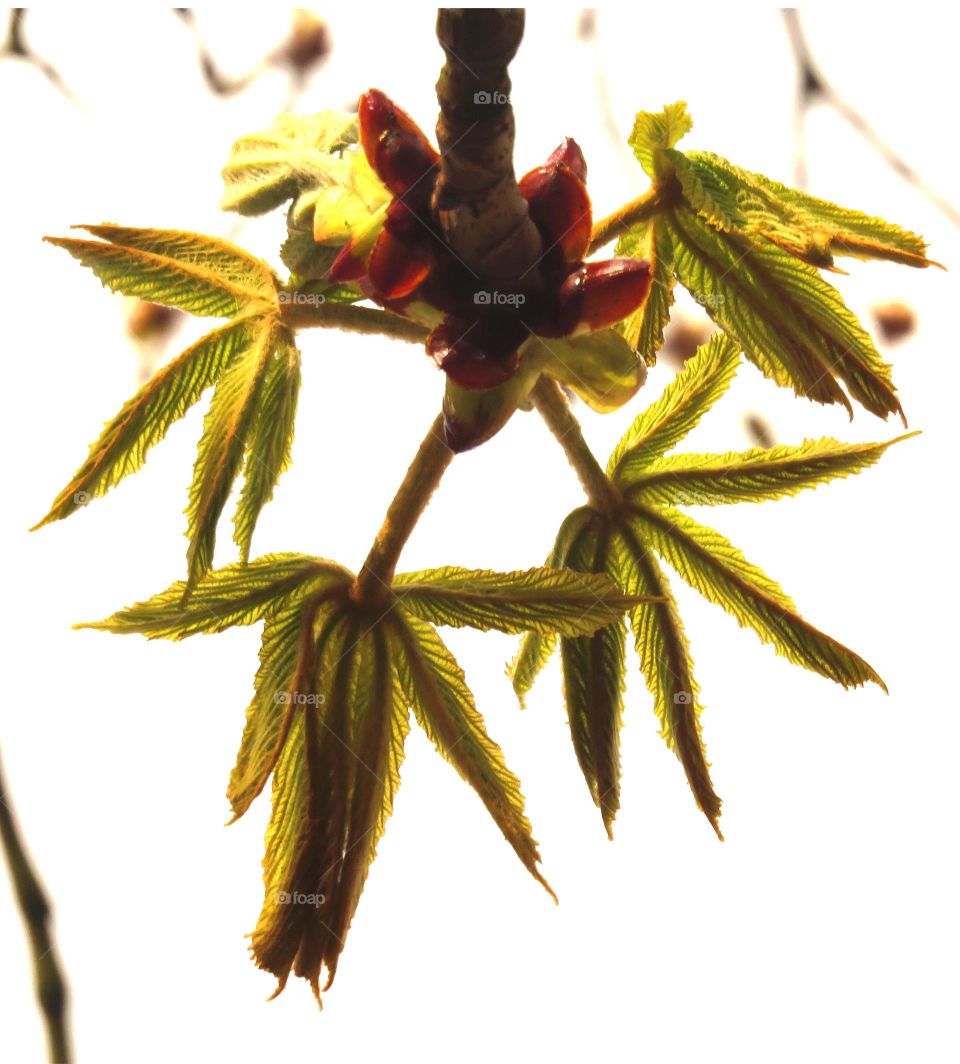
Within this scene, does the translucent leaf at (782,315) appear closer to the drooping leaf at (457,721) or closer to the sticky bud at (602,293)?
the sticky bud at (602,293)

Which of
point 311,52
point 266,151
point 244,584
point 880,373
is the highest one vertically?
point 311,52

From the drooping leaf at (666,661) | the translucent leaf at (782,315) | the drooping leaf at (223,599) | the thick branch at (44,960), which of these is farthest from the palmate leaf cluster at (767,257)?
the thick branch at (44,960)

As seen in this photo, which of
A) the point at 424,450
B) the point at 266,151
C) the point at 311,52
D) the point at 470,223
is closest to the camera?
the point at 470,223

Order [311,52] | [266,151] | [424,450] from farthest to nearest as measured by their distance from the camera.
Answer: [311,52], [266,151], [424,450]

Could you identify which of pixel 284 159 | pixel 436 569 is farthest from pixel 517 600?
pixel 284 159

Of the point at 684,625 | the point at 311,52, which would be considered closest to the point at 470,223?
the point at 684,625

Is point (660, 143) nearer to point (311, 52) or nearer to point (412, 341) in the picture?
point (412, 341)

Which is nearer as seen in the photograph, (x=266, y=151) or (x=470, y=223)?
(x=470, y=223)
